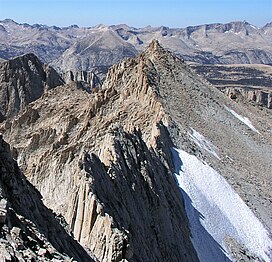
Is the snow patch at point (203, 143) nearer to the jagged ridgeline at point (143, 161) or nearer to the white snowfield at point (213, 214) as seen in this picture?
the jagged ridgeline at point (143, 161)

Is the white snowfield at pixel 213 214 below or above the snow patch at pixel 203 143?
below

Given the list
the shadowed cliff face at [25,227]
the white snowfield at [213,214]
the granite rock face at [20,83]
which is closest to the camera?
the shadowed cliff face at [25,227]

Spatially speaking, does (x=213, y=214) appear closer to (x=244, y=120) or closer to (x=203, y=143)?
(x=203, y=143)

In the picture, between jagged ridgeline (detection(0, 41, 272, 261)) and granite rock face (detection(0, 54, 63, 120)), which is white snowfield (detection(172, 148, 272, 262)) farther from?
granite rock face (detection(0, 54, 63, 120))

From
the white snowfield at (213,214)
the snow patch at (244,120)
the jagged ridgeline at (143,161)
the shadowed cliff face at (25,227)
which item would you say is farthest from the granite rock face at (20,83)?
the shadowed cliff face at (25,227)

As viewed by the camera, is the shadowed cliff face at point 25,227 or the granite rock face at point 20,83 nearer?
the shadowed cliff face at point 25,227

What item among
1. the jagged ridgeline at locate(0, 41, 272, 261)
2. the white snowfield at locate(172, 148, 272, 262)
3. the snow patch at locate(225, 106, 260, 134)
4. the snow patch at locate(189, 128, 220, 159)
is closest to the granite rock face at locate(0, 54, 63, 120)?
the jagged ridgeline at locate(0, 41, 272, 261)

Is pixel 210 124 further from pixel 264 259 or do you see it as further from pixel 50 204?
pixel 50 204
